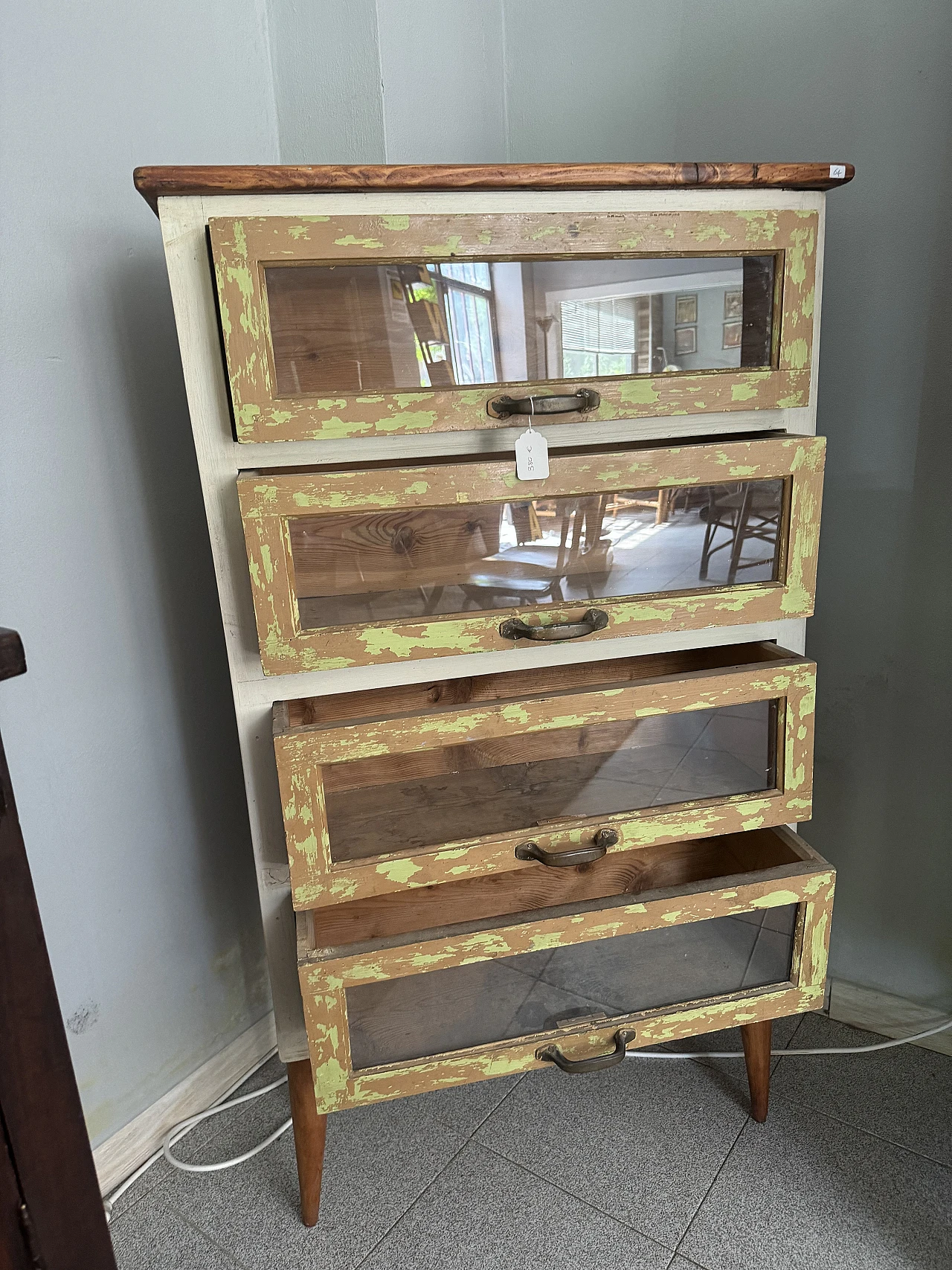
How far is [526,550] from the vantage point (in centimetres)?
90

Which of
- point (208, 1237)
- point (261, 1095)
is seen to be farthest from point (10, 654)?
point (261, 1095)

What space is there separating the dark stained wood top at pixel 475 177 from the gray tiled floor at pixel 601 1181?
1.20 meters

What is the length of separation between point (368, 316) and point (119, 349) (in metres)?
0.42

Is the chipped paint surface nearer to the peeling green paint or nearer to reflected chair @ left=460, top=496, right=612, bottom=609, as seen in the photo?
reflected chair @ left=460, top=496, right=612, bottom=609

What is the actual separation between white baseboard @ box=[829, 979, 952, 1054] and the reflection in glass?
105 centimetres

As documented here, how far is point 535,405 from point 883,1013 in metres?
1.16

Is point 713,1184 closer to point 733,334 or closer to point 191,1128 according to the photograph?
point 191,1128

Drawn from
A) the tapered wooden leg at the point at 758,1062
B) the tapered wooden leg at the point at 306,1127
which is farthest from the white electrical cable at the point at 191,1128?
the tapered wooden leg at the point at 758,1062

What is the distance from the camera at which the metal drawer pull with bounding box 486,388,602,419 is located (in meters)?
0.83

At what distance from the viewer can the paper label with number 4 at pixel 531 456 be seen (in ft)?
2.74

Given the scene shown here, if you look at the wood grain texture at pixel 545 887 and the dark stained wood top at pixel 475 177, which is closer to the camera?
the dark stained wood top at pixel 475 177

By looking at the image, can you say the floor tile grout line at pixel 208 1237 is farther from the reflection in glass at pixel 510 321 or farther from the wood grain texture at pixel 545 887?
the reflection in glass at pixel 510 321

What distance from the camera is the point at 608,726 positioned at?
1.00 metres

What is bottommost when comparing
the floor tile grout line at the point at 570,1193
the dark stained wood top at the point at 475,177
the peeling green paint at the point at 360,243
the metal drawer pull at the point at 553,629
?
the floor tile grout line at the point at 570,1193
